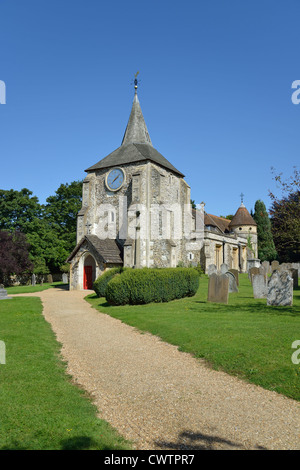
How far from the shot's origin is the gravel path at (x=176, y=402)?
367cm

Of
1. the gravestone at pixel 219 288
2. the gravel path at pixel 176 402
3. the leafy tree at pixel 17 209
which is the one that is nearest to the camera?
the gravel path at pixel 176 402

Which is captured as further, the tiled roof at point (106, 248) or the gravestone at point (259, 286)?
the tiled roof at point (106, 248)

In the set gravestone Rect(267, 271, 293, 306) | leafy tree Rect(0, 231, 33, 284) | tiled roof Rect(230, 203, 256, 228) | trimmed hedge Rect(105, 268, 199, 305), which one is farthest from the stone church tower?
tiled roof Rect(230, 203, 256, 228)

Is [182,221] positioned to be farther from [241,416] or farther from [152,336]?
[241,416]

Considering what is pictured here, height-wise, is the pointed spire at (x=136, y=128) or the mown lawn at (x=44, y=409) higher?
the pointed spire at (x=136, y=128)

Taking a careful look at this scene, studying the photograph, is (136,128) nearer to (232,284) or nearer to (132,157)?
(132,157)

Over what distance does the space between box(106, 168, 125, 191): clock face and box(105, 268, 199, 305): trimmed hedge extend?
1481cm

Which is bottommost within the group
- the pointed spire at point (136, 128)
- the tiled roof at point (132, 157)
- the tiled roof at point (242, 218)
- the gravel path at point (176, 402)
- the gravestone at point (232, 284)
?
the gravel path at point (176, 402)

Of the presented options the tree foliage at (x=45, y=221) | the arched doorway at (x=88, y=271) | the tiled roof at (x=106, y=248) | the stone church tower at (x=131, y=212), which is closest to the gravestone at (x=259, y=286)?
the stone church tower at (x=131, y=212)

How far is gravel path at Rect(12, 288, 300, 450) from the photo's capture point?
3668 millimetres

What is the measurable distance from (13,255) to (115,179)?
14626 mm

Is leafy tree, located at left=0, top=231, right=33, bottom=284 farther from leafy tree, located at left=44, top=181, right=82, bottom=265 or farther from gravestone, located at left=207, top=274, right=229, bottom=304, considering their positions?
gravestone, located at left=207, top=274, right=229, bottom=304

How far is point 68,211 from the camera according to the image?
44.8 meters

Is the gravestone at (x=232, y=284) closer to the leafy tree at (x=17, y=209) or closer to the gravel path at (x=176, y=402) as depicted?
the gravel path at (x=176, y=402)
